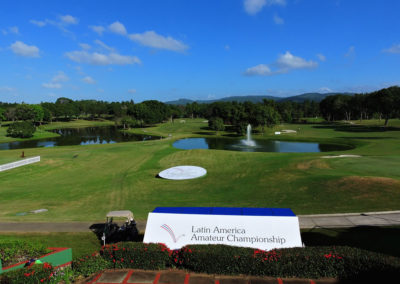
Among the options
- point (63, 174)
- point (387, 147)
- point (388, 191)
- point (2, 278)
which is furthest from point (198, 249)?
point (387, 147)

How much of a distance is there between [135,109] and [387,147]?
465 feet

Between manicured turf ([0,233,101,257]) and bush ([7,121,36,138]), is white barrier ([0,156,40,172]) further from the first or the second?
bush ([7,121,36,138])

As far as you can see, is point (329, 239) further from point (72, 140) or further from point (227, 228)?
point (72, 140)

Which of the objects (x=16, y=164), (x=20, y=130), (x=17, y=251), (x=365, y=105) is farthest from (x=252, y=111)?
(x=17, y=251)

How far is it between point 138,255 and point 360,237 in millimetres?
14140

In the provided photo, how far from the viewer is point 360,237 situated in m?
16.6

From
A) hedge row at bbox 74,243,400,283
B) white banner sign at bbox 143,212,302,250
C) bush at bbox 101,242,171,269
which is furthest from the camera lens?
white banner sign at bbox 143,212,302,250

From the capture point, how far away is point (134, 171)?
44781 millimetres

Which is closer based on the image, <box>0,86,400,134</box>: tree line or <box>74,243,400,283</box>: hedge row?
<box>74,243,400,283</box>: hedge row

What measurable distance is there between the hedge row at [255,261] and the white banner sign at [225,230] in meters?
0.83

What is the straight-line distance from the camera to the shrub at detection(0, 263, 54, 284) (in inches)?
441

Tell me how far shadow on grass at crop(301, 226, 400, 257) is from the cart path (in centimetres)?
73

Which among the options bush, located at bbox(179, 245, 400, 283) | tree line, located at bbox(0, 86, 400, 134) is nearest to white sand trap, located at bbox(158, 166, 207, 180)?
bush, located at bbox(179, 245, 400, 283)

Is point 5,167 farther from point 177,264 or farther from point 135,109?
point 135,109
